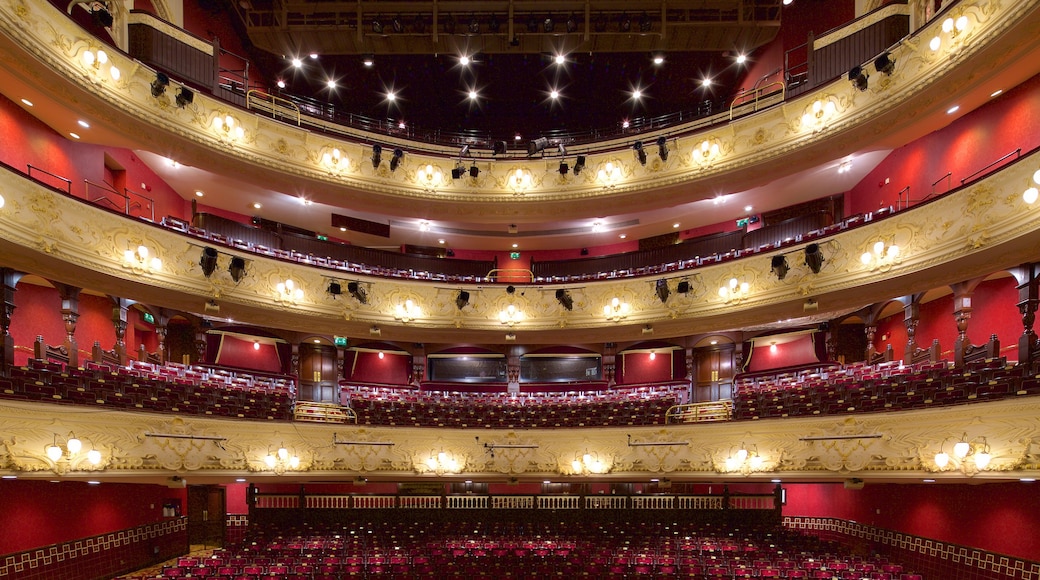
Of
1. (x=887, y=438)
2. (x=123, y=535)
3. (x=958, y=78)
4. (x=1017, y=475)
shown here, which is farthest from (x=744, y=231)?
(x=123, y=535)

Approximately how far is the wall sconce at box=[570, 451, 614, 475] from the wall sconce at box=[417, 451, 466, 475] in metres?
2.43

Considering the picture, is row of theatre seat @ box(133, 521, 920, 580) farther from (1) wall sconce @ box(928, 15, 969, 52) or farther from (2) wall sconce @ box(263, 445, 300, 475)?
(1) wall sconce @ box(928, 15, 969, 52)

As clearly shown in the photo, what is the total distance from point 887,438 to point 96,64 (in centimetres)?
1509

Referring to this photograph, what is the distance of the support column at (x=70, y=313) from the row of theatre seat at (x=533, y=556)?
4034mm

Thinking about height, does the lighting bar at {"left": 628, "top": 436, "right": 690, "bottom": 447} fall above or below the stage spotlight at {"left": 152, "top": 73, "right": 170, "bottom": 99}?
below

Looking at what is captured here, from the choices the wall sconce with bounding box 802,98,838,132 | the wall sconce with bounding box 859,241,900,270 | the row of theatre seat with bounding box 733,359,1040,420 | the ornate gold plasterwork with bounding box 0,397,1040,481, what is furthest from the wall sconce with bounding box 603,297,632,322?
the wall sconce with bounding box 802,98,838,132

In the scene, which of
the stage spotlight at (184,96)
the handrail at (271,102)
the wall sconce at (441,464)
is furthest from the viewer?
the handrail at (271,102)

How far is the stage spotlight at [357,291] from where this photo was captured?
14.5 meters

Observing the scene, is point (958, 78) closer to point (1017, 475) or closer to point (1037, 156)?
point (1037, 156)

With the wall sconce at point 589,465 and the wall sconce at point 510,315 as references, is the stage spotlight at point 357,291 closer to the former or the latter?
the wall sconce at point 510,315

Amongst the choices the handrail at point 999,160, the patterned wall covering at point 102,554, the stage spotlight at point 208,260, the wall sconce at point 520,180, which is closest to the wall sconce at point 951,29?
the handrail at point 999,160

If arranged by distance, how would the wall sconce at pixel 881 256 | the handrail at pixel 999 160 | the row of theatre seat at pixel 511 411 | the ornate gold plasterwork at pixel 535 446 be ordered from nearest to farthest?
1. the ornate gold plasterwork at pixel 535 446
2. the handrail at pixel 999 160
3. the wall sconce at pixel 881 256
4. the row of theatre seat at pixel 511 411

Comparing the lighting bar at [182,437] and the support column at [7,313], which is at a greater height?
the support column at [7,313]

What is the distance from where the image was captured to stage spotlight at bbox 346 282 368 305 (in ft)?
47.7
